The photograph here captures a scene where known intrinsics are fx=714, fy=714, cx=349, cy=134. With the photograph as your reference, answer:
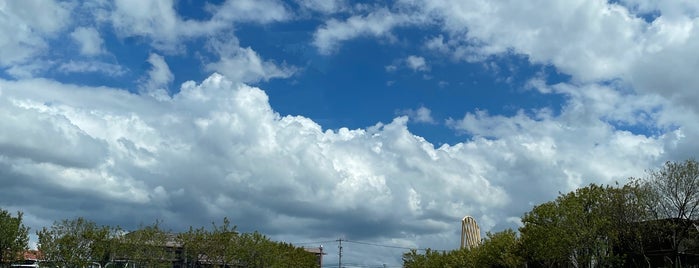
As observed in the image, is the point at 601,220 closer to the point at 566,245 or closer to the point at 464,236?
the point at 566,245

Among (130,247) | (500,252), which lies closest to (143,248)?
(130,247)

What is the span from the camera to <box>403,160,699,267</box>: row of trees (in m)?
58.3

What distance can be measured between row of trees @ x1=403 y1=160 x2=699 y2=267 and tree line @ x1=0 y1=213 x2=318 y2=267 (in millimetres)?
38363

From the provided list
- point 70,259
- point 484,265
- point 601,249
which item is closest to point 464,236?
point 484,265

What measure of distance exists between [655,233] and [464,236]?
4865 cm

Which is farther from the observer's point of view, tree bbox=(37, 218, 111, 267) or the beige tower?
the beige tower

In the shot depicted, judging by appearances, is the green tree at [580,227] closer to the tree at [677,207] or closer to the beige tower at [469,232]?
the tree at [677,207]

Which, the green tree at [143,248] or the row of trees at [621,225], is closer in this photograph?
the row of trees at [621,225]

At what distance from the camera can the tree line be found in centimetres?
6919

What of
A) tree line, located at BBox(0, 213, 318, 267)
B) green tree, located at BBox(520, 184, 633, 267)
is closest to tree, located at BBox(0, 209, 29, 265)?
tree line, located at BBox(0, 213, 318, 267)

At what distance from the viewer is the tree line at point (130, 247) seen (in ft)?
227

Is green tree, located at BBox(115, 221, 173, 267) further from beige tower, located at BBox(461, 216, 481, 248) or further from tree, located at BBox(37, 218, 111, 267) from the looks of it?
beige tower, located at BBox(461, 216, 481, 248)

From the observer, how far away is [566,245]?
59.3m

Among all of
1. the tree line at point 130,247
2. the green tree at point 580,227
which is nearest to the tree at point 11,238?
the tree line at point 130,247
